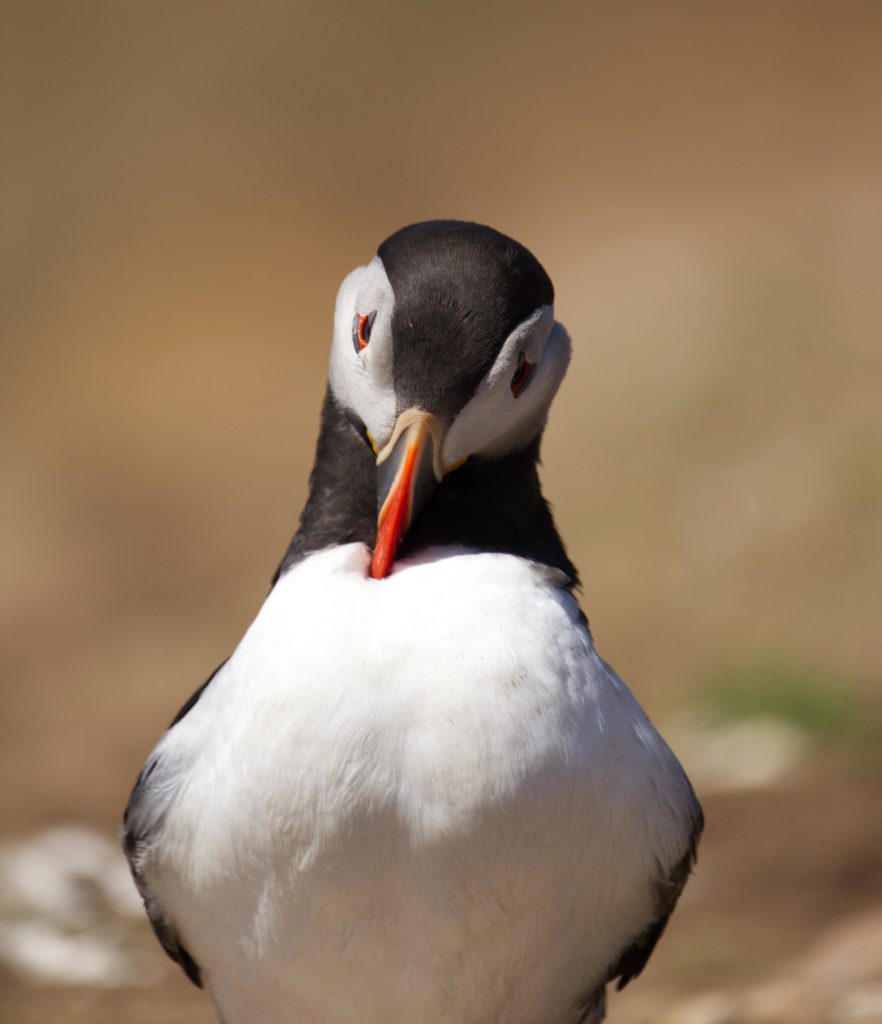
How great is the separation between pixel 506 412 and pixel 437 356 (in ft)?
0.86

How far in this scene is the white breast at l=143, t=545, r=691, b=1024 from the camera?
10.9ft

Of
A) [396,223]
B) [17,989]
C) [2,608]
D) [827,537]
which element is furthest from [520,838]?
[396,223]

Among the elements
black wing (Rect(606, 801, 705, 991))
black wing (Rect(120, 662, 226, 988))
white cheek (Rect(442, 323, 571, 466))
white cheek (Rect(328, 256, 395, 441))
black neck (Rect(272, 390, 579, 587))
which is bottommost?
black wing (Rect(606, 801, 705, 991))

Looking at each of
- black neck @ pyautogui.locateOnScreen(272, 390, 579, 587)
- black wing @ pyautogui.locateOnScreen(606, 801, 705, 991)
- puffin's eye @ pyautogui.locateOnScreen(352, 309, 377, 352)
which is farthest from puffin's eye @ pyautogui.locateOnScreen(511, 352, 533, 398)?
black wing @ pyautogui.locateOnScreen(606, 801, 705, 991)

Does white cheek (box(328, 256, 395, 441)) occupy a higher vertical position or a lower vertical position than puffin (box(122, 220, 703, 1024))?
higher

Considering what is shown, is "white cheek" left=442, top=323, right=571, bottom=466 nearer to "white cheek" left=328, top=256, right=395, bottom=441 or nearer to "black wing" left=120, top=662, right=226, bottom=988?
"white cheek" left=328, top=256, right=395, bottom=441

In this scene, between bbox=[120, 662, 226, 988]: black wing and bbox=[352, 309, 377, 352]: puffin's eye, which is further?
bbox=[120, 662, 226, 988]: black wing

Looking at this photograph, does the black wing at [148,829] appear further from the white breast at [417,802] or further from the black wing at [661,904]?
the black wing at [661,904]

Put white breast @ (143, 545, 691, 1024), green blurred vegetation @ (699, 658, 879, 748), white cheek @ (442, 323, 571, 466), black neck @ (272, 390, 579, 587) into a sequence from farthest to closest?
green blurred vegetation @ (699, 658, 879, 748) → black neck @ (272, 390, 579, 587) → white cheek @ (442, 323, 571, 466) → white breast @ (143, 545, 691, 1024)

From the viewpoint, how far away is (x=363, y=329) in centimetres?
360

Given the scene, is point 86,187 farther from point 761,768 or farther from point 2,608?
point 761,768

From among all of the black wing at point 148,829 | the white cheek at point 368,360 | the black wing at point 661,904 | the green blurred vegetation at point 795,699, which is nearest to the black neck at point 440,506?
the white cheek at point 368,360

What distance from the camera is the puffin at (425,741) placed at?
132 inches

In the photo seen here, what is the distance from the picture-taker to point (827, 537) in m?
9.48
